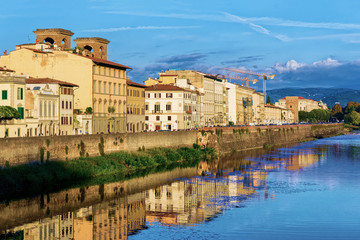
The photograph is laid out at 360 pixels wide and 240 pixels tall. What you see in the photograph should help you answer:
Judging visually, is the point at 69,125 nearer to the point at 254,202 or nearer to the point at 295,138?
the point at 254,202

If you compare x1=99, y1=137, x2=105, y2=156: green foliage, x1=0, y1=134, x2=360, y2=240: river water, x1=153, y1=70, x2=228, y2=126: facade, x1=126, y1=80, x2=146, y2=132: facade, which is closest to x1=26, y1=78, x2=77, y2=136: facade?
x1=99, y1=137, x2=105, y2=156: green foliage

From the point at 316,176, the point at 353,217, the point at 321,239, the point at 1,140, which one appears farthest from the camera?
the point at 316,176

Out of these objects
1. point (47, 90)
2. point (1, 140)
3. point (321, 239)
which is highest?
point (47, 90)

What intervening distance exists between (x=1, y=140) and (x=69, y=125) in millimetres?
26020

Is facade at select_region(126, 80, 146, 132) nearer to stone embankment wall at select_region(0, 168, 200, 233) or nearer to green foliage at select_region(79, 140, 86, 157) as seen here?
green foliage at select_region(79, 140, 86, 157)

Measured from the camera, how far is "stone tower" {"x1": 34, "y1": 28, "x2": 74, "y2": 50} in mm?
88125

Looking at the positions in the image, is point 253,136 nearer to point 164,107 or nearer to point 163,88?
point 164,107

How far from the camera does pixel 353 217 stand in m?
41.0

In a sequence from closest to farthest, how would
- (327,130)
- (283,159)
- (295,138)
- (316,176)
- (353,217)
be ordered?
(353,217), (316,176), (283,159), (295,138), (327,130)

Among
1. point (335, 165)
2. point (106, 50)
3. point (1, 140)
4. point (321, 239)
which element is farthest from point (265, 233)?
point (106, 50)

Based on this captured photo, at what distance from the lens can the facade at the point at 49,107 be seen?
63.2m

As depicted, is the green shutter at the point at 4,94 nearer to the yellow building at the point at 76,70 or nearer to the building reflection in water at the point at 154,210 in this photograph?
the building reflection in water at the point at 154,210

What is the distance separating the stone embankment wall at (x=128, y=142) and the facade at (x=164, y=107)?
1189 centimetres

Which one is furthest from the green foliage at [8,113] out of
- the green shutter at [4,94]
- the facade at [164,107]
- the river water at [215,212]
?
the facade at [164,107]
